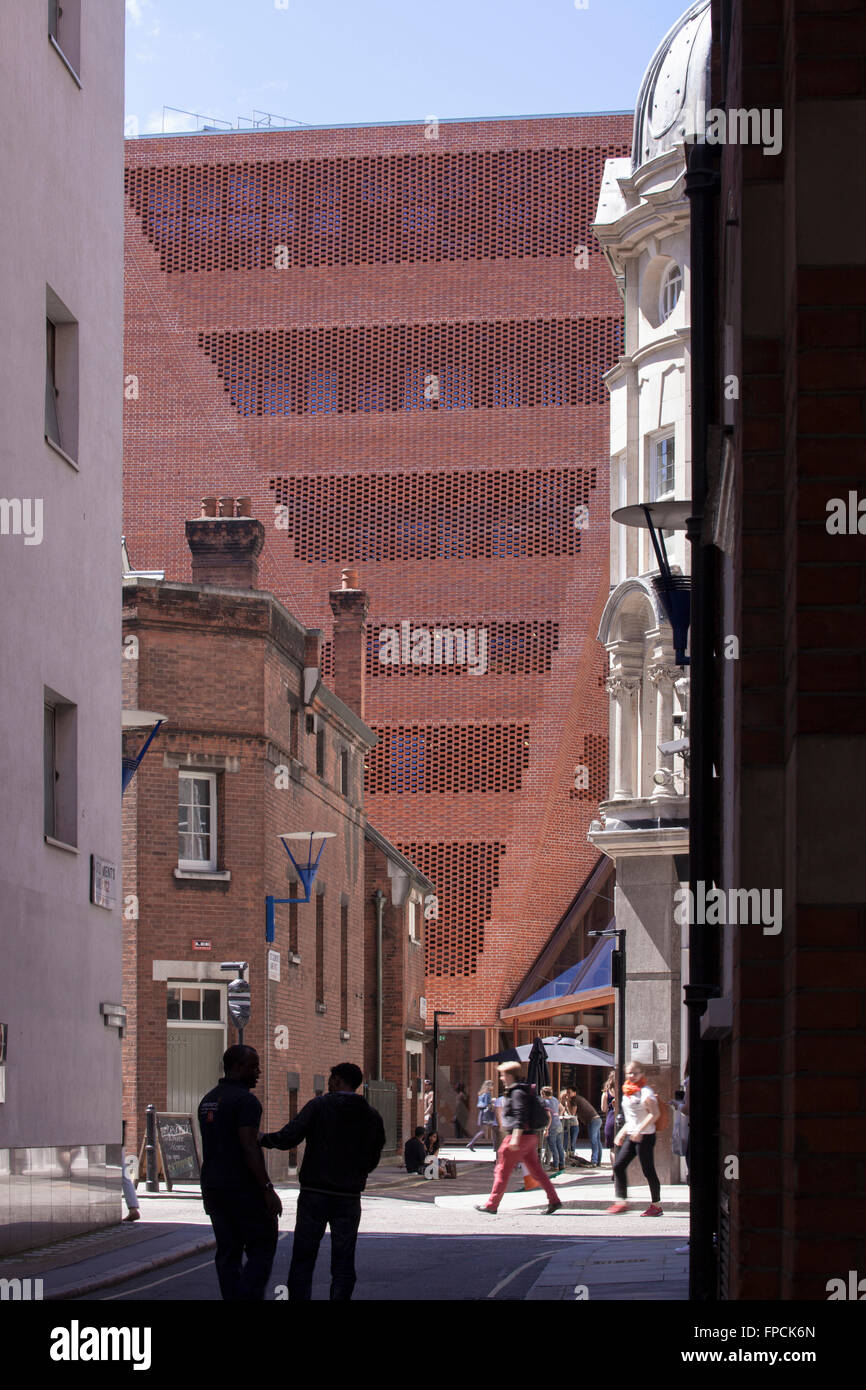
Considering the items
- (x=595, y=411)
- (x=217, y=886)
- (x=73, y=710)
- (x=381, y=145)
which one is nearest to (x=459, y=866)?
(x=595, y=411)

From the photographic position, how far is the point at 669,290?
3102cm

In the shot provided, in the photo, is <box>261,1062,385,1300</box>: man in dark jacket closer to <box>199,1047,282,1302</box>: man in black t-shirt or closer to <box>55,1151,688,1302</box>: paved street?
<box>199,1047,282,1302</box>: man in black t-shirt

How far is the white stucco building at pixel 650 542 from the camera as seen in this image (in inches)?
1168

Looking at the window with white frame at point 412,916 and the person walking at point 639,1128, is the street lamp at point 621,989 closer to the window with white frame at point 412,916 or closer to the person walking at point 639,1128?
the person walking at point 639,1128

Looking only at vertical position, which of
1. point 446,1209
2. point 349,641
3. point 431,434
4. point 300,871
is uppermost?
point 431,434

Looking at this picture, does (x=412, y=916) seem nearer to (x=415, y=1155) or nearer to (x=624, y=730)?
(x=415, y=1155)

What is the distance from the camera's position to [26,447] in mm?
18766

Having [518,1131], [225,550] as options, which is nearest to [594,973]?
[225,550]

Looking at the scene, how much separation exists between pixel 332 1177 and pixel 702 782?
300 centimetres

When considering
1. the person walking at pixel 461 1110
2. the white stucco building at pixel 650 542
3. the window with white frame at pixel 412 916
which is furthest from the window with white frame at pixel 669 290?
the person walking at pixel 461 1110

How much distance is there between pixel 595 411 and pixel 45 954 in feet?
148

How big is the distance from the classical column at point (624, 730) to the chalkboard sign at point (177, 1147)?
8.78 metres

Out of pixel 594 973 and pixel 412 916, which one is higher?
pixel 412 916

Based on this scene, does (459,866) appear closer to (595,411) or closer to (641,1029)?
(595,411)
